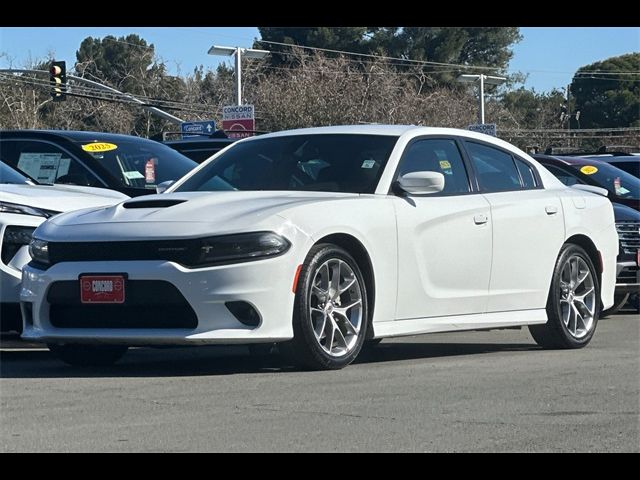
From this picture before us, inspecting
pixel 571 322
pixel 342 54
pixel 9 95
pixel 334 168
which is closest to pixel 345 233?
pixel 334 168

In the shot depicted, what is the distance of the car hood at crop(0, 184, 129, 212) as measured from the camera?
30.8 feet

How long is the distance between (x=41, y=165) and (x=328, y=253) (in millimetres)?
5057

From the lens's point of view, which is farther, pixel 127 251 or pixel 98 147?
pixel 98 147

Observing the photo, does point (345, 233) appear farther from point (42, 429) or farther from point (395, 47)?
point (395, 47)

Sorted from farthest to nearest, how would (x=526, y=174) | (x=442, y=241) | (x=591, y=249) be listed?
(x=591, y=249) < (x=526, y=174) < (x=442, y=241)

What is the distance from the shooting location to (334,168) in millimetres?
8758

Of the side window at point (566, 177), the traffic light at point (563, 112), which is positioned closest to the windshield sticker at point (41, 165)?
the side window at point (566, 177)

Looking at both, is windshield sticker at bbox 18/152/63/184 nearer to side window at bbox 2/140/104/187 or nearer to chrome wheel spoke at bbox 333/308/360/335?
side window at bbox 2/140/104/187

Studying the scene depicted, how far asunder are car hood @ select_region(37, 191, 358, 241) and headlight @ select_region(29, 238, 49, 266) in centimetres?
5

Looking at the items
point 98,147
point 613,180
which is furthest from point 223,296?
point 613,180

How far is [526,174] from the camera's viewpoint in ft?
32.8

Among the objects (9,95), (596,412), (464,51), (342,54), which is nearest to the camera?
(596,412)

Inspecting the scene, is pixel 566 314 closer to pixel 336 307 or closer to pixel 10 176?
pixel 336 307

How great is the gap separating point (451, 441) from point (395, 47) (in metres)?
61.3
